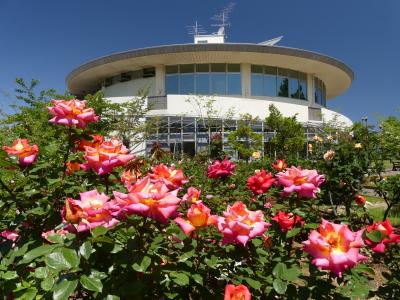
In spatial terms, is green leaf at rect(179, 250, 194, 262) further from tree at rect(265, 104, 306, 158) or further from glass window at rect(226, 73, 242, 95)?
glass window at rect(226, 73, 242, 95)

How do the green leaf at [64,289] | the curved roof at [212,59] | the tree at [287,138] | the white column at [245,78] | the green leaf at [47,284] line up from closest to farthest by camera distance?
the green leaf at [64,289] → the green leaf at [47,284] → the tree at [287,138] → the curved roof at [212,59] → the white column at [245,78]

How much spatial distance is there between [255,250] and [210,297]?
0.93 ft

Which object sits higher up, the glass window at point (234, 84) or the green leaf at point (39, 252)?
the glass window at point (234, 84)

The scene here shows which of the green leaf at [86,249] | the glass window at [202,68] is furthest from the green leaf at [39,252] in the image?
the glass window at [202,68]

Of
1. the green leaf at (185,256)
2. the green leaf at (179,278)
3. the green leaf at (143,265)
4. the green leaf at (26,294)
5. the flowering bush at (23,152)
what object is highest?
the flowering bush at (23,152)

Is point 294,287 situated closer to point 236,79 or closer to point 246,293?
point 246,293

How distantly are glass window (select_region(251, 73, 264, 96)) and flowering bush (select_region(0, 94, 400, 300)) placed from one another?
935 inches

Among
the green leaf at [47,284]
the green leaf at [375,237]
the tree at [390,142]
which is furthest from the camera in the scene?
the tree at [390,142]

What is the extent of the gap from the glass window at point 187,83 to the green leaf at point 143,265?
24.1 metres

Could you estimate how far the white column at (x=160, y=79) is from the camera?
25125 millimetres

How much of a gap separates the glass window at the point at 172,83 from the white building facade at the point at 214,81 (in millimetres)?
64

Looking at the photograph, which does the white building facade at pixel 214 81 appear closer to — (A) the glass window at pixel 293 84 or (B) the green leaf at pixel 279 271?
(A) the glass window at pixel 293 84

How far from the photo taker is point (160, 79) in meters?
25.3

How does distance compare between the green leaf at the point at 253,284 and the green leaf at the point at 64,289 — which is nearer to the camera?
the green leaf at the point at 64,289
